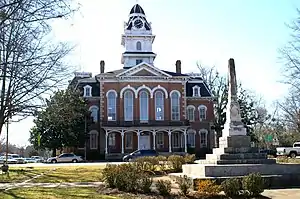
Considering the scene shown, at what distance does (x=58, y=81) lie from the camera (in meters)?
19.6

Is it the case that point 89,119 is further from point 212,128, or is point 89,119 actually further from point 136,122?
point 212,128

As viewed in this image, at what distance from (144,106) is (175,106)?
438cm

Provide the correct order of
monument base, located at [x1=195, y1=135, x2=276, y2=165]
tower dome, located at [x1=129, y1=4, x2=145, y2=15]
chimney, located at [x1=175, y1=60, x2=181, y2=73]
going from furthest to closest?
chimney, located at [x1=175, y1=60, x2=181, y2=73]
tower dome, located at [x1=129, y1=4, x2=145, y2=15]
monument base, located at [x1=195, y1=135, x2=276, y2=165]

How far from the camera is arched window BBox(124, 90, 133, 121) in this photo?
60219mm

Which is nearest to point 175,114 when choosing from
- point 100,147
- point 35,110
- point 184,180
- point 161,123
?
point 161,123

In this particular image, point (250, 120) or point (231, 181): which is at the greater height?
point (250, 120)

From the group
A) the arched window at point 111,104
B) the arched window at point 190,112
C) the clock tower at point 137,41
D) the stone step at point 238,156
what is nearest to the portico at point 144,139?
the arched window at point 111,104

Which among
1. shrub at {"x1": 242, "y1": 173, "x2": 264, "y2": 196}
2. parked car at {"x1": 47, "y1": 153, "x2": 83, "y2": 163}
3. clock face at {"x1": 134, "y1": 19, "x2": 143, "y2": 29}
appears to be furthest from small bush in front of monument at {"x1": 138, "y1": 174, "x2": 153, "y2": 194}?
clock face at {"x1": 134, "y1": 19, "x2": 143, "y2": 29}

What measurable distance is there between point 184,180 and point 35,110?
8.43 meters

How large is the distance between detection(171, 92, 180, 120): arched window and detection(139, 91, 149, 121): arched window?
11.7 feet

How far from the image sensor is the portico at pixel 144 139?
193ft

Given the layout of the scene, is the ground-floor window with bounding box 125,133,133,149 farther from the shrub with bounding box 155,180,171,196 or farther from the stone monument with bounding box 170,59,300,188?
the shrub with bounding box 155,180,171,196

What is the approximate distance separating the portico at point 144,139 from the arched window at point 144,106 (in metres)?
1.99

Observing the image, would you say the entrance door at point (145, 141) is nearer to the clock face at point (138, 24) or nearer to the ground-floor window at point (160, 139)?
the ground-floor window at point (160, 139)
